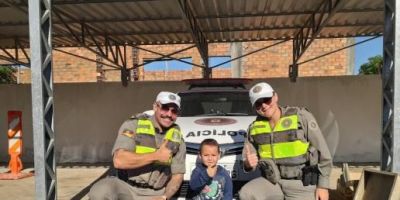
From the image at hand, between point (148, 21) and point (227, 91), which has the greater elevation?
point (148, 21)

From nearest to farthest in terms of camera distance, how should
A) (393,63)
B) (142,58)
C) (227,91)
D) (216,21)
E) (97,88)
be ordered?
1. (393,63)
2. (227,91)
3. (216,21)
4. (97,88)
5. (142,58)

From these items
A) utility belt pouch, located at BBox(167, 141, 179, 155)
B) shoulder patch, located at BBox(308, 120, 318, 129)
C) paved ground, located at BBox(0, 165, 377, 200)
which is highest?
shoulder patch, located at BBox(308, 120, 318, 129)

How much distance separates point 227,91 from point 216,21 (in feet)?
12.4

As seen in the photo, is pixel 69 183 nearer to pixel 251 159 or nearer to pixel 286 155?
pixel 251 159

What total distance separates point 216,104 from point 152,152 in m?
2.72

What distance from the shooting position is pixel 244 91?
702 cm

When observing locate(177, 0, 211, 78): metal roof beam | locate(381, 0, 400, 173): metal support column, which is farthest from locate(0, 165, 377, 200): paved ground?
locate(177, 0, 211, 78): metal roof beam

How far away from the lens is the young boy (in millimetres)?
4273

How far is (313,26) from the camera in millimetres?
9938

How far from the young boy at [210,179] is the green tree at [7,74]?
20.9 metres

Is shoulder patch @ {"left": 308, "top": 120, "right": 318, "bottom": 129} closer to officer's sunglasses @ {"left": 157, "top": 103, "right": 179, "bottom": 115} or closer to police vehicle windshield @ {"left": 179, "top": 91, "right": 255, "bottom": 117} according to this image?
officer's sunglasses @ {"left": 157, "top": 103, "right": 179, "bottom": 115}

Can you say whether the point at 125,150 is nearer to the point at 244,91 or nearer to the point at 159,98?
the point at 159,98

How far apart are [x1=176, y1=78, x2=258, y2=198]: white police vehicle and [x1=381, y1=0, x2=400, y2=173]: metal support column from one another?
147cm

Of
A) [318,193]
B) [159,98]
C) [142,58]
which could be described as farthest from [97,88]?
[142,58]
